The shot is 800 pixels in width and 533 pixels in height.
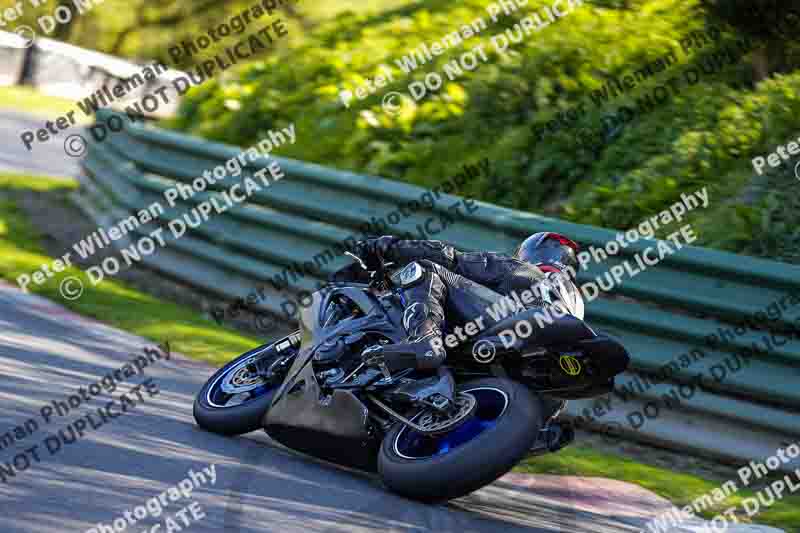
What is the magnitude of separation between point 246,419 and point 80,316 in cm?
350

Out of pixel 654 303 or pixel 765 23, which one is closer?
pixel 654 303

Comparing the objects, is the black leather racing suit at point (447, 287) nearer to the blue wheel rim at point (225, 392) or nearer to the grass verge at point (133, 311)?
the blue wheel rim at point (225, 392)

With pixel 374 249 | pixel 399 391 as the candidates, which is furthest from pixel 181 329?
pixel 399 391

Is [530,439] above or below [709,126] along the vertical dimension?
above

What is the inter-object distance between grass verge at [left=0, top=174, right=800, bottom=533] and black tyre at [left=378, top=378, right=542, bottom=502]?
141 cm

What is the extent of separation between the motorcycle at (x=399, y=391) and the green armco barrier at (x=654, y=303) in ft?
5.54

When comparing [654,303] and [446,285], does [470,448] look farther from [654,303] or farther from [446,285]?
[654,303]

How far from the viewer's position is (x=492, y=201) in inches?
417

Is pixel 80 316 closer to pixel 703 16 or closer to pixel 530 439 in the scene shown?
pixel 530 439

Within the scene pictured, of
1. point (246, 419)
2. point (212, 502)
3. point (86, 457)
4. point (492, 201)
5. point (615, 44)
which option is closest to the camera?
point (212, 502)

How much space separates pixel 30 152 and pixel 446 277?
533 inches

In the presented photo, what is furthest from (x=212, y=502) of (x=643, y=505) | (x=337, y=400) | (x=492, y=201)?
Answer: (x=492, y=201)

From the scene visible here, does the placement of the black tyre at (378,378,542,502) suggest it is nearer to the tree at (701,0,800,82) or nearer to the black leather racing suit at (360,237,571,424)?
the black leather racing suit at (360,237,571,424)

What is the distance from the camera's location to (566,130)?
10.9 meters
